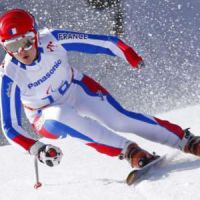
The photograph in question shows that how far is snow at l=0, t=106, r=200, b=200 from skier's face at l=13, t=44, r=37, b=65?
975 millimetres

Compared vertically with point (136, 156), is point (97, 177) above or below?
below

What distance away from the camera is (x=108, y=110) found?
464cm

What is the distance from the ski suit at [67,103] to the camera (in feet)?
14.2

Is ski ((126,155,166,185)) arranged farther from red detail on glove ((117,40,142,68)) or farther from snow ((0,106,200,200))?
red detail on glove ((117,40,142,68))

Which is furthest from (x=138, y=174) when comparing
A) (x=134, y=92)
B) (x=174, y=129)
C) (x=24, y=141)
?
(x=134, y=92)

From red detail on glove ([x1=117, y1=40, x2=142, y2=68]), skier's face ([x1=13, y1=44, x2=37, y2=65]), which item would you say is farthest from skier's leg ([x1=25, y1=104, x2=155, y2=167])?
red detail on glove ([x1=117, y1=40, x2=142, y2=68])

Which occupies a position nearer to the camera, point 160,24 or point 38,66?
point 38,66

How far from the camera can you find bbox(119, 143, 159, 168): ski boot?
4234 millimetres

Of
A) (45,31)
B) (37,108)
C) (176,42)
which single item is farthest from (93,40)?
(176,42)

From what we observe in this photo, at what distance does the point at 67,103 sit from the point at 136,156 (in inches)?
29.8

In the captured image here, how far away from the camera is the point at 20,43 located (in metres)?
4.39

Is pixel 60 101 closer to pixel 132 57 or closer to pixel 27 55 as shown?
pixel 27 55

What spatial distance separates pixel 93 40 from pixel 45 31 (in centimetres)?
39

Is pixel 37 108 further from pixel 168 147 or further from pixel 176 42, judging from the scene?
pixel 176 42
